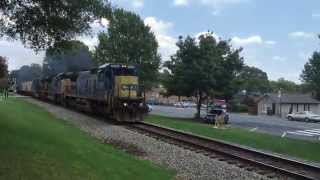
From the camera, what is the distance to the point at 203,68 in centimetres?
5756

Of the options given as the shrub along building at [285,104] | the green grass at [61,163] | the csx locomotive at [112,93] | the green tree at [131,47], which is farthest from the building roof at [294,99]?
the green grass at [61,163]

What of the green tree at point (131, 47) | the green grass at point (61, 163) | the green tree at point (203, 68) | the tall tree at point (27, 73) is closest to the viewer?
the green grass at point (61, 163)

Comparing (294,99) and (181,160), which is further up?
(294,99)

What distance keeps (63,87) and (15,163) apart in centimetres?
4410

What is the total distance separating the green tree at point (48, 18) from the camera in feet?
54.6

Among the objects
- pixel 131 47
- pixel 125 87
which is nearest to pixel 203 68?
pixel 131 47

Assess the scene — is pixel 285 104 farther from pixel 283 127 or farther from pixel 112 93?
pixel 112 93

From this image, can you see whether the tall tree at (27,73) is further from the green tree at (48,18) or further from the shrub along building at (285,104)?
the green tree at (48,18)

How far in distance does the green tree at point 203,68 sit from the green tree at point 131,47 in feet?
13.4

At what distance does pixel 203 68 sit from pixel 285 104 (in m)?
53.3

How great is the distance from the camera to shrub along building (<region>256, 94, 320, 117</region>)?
105938 mm

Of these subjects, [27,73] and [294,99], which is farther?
[27,73]

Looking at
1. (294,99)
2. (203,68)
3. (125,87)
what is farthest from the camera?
(294,99)

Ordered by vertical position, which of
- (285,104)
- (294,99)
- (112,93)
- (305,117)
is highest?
(112,93)
